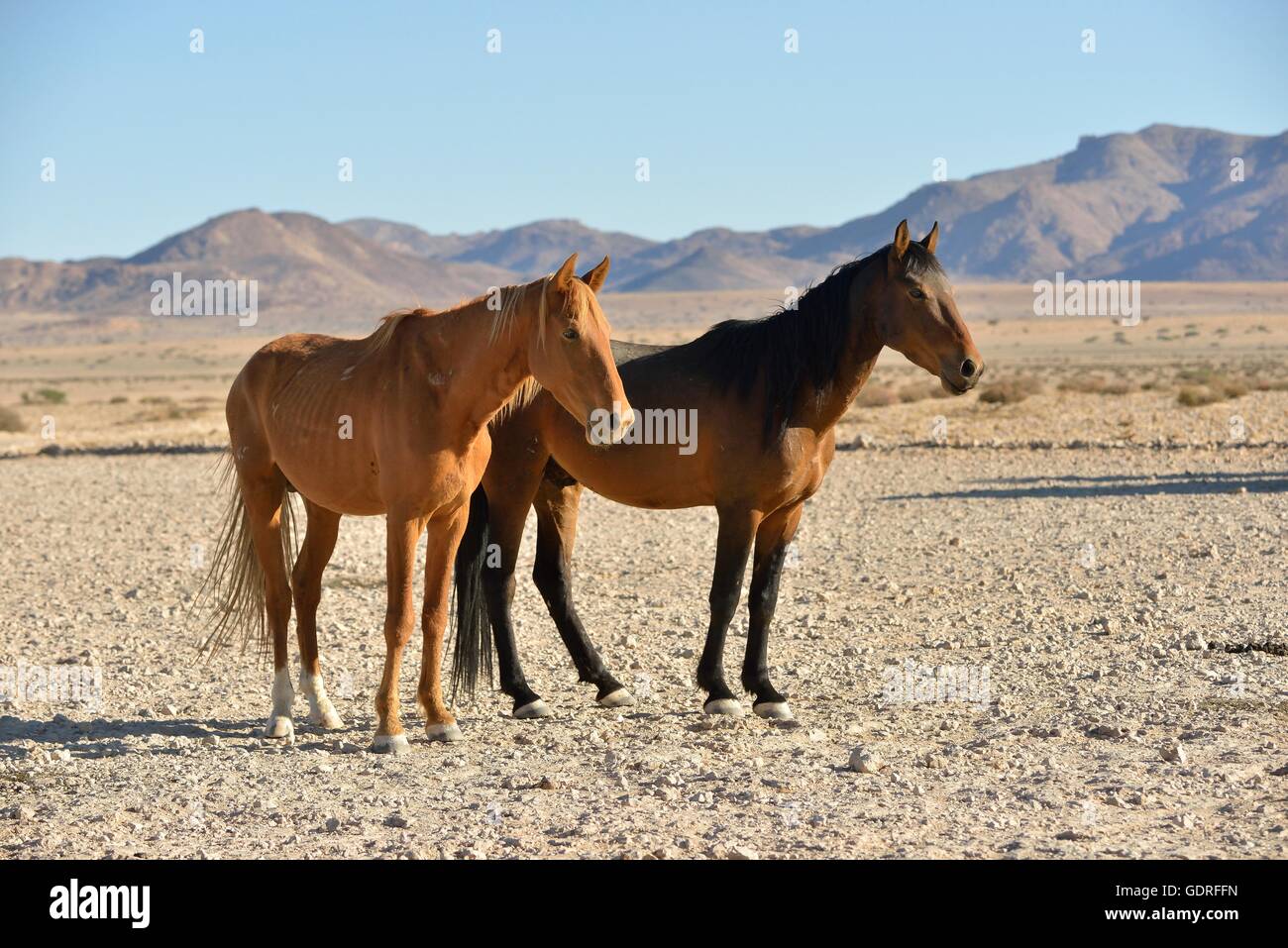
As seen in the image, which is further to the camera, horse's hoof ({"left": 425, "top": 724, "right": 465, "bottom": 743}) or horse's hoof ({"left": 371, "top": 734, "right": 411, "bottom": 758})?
horse's hoof ({"left": 425, "top": 724, "right": 465, "bottom": 743})

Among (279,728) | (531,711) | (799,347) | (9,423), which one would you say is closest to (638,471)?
(799,347)

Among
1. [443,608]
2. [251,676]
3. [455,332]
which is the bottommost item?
[251,676]

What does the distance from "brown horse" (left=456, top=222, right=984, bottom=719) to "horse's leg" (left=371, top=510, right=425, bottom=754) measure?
0.90 m

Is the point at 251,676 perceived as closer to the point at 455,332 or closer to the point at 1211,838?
the point at 455,332

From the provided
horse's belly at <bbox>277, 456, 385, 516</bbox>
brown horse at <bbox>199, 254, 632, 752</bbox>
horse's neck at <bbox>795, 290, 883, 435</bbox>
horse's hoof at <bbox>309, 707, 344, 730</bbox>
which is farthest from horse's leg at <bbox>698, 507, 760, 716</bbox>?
horse's hoof at <bbox>309, 707, 344, 730</bbox>

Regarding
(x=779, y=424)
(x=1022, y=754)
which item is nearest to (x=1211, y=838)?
(x=1022, y=754)

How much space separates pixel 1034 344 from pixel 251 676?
94.1 meters

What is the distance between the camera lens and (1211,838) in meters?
5.35

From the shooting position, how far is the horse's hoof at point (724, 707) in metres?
7.50

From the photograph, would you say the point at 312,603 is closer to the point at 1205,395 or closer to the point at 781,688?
the point at 781,688

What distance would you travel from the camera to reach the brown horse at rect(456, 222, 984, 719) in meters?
7.33

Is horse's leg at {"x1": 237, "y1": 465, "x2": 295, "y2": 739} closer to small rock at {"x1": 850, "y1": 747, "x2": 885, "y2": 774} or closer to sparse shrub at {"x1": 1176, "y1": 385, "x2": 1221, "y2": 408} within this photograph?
small rock at {"x1": 850, "y1": 747, "x2": 885, "y2": 774}

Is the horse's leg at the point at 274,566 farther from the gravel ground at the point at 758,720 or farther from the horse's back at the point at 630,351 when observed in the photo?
the horse's back at the point at 630,351

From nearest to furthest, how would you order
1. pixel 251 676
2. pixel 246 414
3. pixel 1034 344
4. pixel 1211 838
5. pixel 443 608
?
1. pixel 1211 838
2. pixel 443 608
3. pixel 246 414
4. pixel 251 676
5. pixel 1034 344
